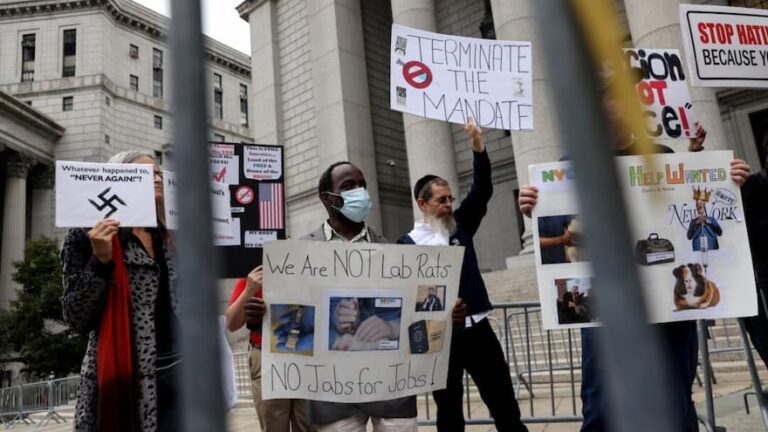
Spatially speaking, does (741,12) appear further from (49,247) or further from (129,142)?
(129,142)

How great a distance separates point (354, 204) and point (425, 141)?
45.7ft

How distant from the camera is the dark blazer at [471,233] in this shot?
414 centimetres

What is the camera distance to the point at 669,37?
13.1 metres

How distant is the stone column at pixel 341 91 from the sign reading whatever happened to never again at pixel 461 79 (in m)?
15.0

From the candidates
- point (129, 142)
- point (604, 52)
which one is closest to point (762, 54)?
point (604, 52)

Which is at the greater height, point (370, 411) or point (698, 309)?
point (698, 309)

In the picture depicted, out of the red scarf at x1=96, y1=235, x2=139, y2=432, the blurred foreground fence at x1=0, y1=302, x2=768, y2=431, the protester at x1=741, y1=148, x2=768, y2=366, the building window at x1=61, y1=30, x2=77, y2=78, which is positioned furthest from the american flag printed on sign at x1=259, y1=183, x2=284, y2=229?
the building window at x1=61, y1=30, x2=77, y2=78

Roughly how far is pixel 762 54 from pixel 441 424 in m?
4.27

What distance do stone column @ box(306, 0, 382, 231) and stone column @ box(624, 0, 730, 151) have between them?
9.34 meters

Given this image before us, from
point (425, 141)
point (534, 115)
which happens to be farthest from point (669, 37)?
point (425, 141)

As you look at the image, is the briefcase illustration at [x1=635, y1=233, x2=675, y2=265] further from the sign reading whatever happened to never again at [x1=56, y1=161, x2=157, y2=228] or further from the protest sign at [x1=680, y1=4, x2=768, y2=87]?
the sign reading whatever happened to never again at [x1=56, y1=161, x2=157, y2=228]

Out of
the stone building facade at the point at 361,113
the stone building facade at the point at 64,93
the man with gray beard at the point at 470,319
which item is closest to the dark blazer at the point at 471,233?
the man with gray beard at the point at 470,319

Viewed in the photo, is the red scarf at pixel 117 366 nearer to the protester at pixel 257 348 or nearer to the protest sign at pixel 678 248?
the protester at pixel 257 348

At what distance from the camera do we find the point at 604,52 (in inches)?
21.5
